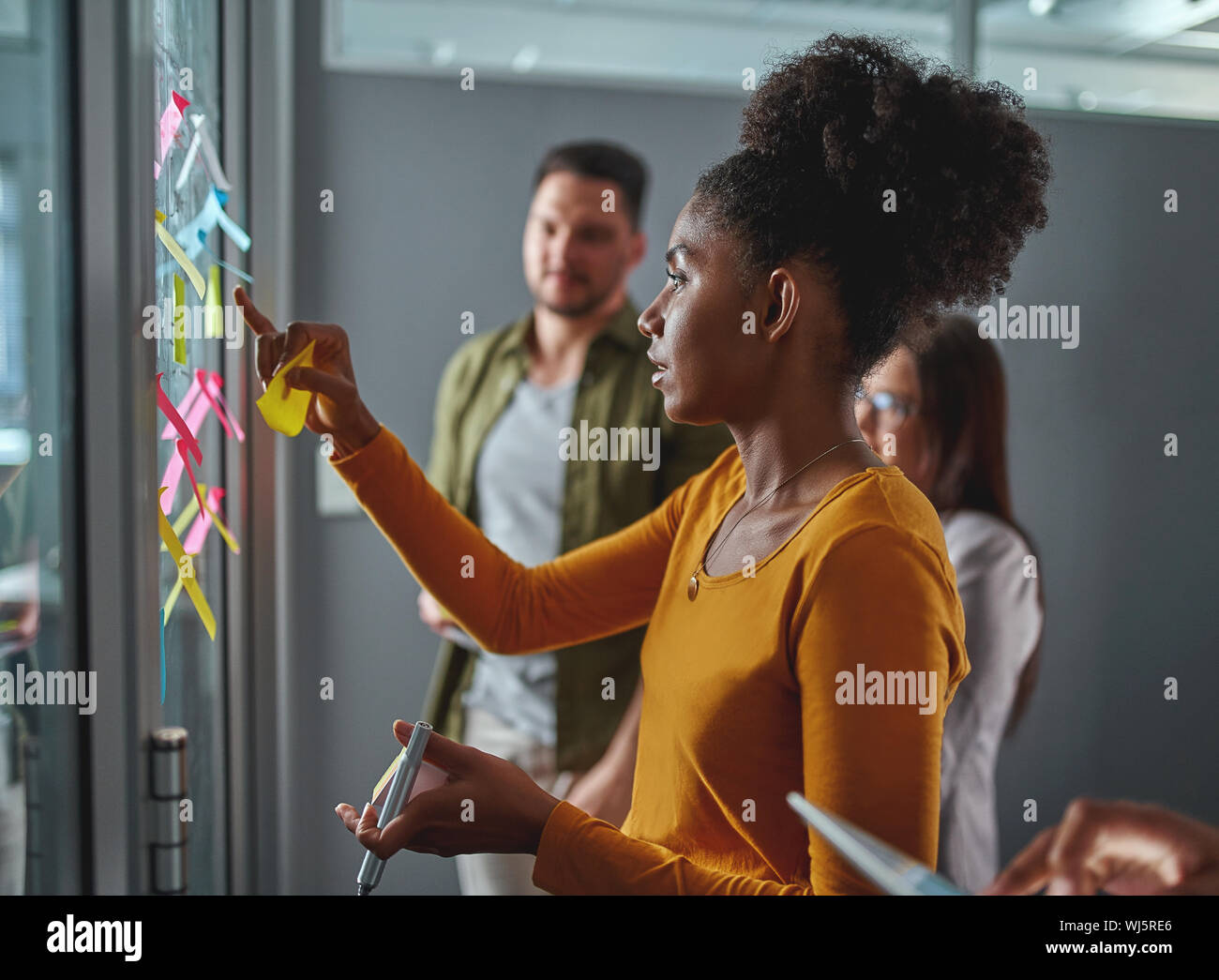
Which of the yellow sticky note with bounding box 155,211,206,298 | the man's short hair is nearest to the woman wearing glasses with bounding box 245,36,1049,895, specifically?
the yellow sticky note with bounding box 155,211,206,298

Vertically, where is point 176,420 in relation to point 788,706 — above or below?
above

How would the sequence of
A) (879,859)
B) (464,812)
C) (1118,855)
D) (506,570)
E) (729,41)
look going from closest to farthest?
(879,859)
(464,812)
(506,570)
(1118,855)
(729,41)

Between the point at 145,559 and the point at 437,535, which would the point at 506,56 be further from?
the point at 145,559

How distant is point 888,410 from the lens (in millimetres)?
1393

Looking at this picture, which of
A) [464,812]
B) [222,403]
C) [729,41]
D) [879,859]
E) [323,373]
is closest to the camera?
[879,859]

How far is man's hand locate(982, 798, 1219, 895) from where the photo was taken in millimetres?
1169

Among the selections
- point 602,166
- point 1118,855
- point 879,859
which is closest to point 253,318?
point 879,859

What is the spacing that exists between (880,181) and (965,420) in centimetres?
93

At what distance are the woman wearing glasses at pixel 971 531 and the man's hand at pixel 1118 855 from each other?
78 mm

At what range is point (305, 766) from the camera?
57.0 inches

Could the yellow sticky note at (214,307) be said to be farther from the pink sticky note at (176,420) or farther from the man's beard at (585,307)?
the man's beard at (585,307)

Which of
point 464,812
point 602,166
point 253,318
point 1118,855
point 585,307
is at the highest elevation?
point 602,166

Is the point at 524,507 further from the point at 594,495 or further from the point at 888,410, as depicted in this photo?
the point at 888,410
